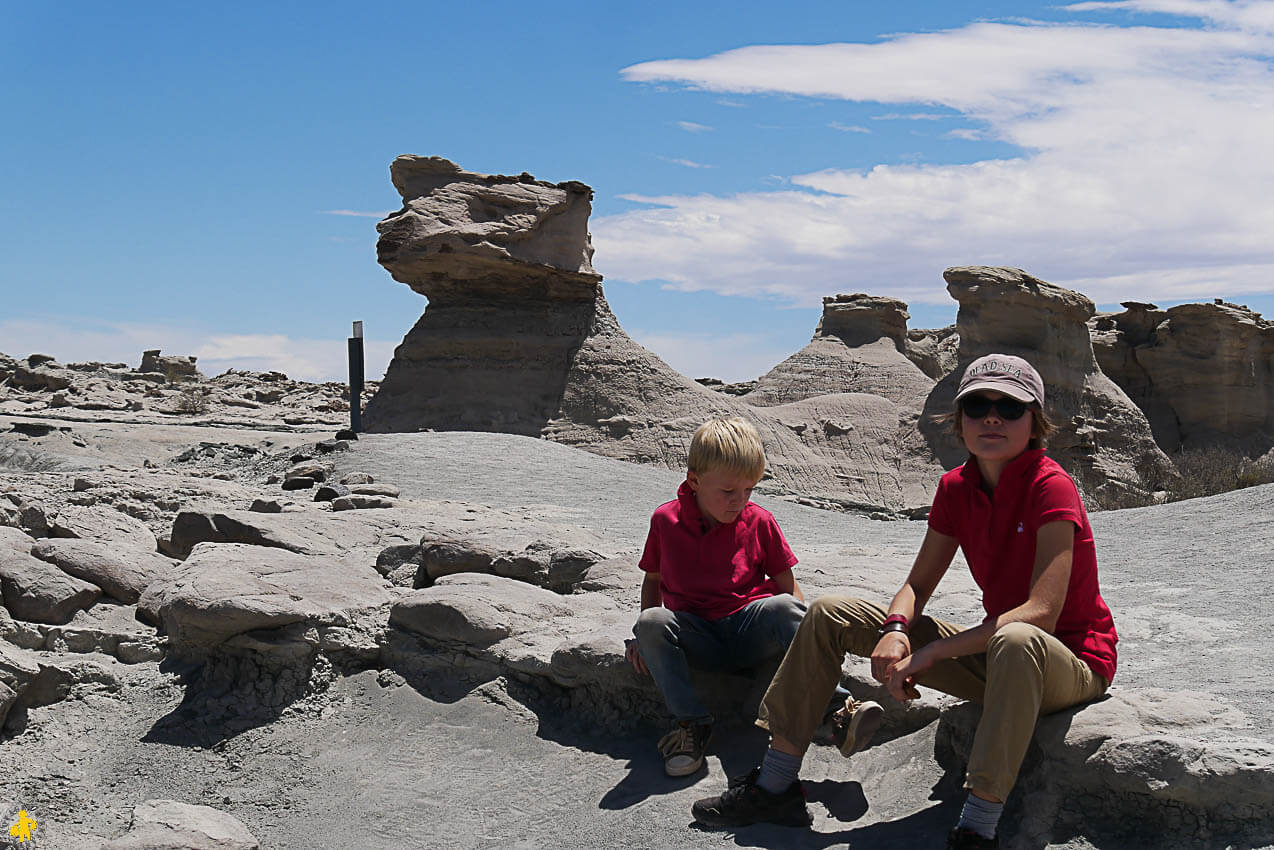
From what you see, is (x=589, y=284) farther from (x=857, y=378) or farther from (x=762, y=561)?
(x=762, y=561)

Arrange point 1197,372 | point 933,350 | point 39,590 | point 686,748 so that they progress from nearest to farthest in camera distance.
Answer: point 686,748 → point 39,590 → point 1197,372 → point 933,350

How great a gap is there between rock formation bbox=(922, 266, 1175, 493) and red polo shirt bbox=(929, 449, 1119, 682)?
57.8 ft

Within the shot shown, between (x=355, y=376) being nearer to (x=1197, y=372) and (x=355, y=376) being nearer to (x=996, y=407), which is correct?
(x=996, y=407)

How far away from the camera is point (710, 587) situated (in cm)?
380

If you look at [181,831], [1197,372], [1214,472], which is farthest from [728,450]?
[1197,372]

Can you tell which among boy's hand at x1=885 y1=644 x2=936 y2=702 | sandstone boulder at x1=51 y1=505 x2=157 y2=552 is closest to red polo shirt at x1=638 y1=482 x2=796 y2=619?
boy's hand at x1=885 y1=644 x2=936 y2=702

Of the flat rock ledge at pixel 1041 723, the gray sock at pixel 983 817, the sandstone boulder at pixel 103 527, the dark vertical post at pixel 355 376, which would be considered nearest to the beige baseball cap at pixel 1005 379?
the flat rock ledge at pixel 1041 723

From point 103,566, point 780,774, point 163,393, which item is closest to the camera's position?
point 780,774

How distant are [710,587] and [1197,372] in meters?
23.6

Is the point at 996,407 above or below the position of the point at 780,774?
above

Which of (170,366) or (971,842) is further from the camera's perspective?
(170,366)

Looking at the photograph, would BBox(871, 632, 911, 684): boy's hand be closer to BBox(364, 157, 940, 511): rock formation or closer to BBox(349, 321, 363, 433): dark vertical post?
BBox(364, 157, 940, 511): rock formation

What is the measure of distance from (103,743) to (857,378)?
23.4 metres

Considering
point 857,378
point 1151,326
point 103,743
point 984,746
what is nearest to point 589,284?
point 857,378
